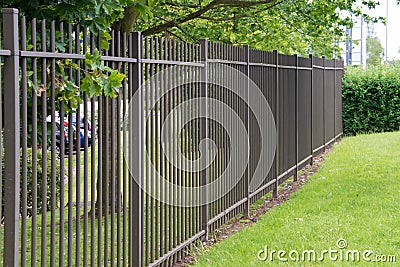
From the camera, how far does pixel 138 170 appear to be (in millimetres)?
5496

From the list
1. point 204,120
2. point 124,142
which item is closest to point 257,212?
point 204,120

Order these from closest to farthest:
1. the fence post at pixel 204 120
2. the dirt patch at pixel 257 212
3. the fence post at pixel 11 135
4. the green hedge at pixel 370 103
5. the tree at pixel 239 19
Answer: the fence post at pixel 11 135 → the fence post at pixel 204 120 → the dirt patch at pixel 257 212 → the tree at pixel 239 19 → the green hedge at pixel 370 103

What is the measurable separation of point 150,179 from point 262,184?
13.3 feet

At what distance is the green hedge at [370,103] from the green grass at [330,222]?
9294 mm

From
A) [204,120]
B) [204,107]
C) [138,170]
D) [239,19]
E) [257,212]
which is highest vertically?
[239,19]

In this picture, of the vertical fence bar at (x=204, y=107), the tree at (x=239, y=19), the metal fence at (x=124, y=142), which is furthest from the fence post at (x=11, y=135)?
the tree at (x=239, y=19)

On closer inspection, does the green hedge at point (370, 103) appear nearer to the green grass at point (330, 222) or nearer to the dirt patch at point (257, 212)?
the dirt patch at point (257, 212)

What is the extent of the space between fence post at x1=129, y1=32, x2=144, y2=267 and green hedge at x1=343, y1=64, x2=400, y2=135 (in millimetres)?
17051

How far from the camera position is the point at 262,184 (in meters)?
9.69

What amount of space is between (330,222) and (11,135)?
5.13 meters

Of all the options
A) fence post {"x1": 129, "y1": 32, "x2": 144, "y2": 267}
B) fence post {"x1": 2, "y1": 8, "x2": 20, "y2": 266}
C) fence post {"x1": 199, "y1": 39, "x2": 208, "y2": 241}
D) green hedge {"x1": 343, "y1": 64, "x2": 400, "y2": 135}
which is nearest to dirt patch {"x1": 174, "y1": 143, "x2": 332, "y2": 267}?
fence post {"x1": 199, "y1": 39, "x2": 208, "y2": 241}

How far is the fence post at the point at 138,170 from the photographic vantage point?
5.44m

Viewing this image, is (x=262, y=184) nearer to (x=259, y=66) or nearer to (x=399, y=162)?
(x=259, y=66)

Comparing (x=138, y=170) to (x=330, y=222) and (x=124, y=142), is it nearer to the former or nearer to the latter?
(x=124, y=142)
